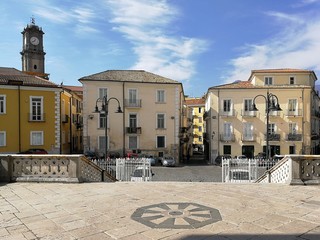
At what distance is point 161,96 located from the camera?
33594 mm

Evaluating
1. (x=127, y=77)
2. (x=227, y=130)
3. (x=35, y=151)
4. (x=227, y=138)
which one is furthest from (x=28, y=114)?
(x=227, y=130)

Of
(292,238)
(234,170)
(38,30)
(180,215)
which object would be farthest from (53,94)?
(38,30)

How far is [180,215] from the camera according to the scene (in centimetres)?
564

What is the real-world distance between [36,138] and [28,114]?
2528mm

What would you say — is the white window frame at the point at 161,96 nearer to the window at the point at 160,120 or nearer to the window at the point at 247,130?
the window at the point at 160,120

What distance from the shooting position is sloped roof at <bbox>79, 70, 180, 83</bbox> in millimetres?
32719

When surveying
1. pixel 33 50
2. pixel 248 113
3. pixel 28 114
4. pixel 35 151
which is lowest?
pixel 35 151

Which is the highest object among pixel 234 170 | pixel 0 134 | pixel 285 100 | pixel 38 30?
pixel 38 30

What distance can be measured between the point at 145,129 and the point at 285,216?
2788cm

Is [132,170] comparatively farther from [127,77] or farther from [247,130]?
[247,130]

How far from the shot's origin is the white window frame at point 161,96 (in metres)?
33.5

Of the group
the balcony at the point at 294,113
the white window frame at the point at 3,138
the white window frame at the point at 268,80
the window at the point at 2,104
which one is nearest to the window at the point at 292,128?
the balcony at the point at 294,113

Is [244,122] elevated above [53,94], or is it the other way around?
[53,94]

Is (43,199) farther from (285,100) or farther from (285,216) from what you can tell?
(285,100)
